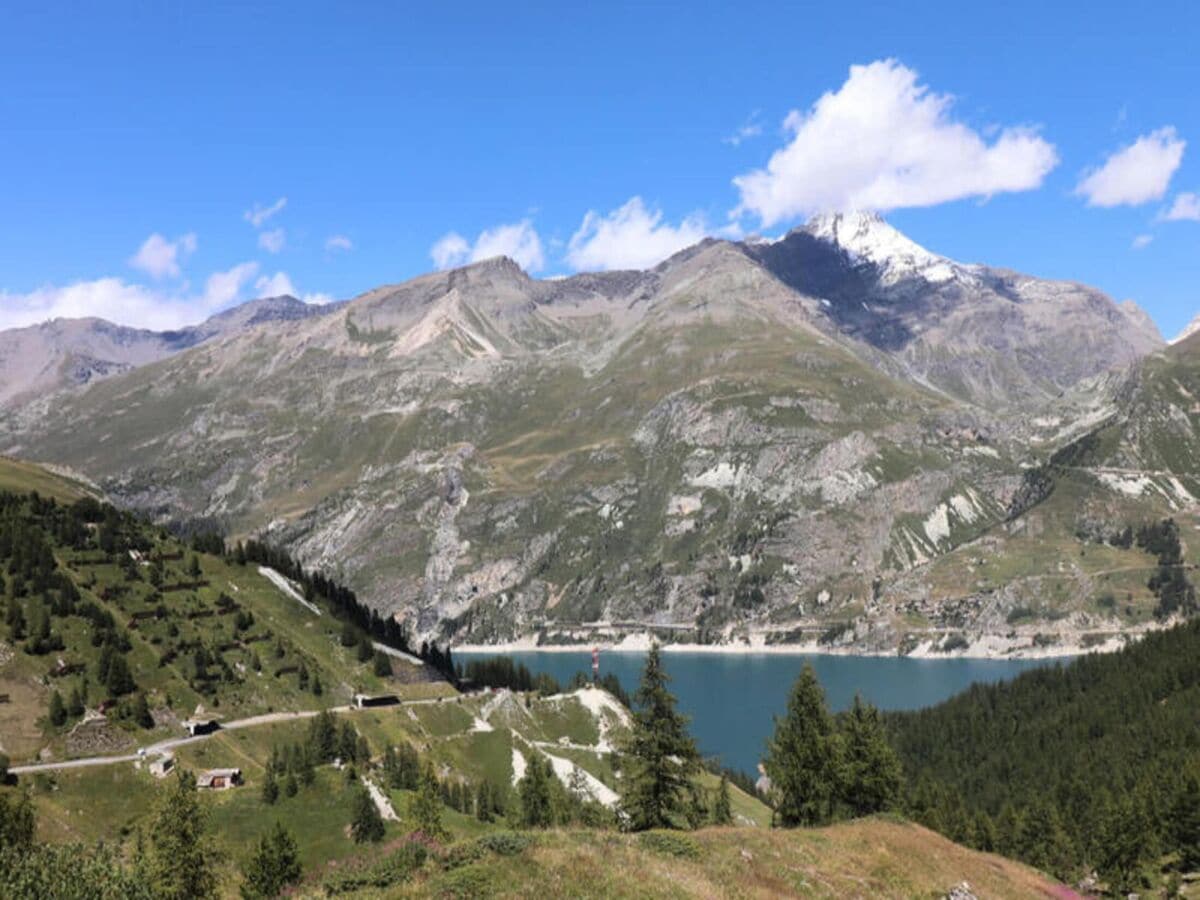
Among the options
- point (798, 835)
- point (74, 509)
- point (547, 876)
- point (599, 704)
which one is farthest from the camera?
point (599, 704)

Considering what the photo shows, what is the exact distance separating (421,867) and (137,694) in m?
109

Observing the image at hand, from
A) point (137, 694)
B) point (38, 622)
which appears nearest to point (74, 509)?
point (38, 622)

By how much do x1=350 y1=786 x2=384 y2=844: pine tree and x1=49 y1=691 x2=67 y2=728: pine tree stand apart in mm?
45949

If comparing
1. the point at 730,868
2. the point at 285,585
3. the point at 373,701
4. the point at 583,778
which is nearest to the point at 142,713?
the point at 373,701

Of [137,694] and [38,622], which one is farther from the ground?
[38,622]

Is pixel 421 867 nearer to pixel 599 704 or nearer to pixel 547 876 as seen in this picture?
pixel 547 876

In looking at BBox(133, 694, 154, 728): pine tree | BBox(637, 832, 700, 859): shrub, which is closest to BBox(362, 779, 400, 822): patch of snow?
BBox(133, 694, 154, 728): pine tree

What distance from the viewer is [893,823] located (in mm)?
→ 55438

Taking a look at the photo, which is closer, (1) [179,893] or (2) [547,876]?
(2) [547,876]

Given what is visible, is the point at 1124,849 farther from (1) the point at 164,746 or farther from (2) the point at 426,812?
(1) the point at 164,746

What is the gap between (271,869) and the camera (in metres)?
60.8

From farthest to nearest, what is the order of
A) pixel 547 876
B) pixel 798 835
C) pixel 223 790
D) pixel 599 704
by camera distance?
pixel 599 704, pixel 223 790, pixel 798 835, pixel 547 876

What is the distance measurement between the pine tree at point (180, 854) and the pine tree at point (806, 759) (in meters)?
44.4

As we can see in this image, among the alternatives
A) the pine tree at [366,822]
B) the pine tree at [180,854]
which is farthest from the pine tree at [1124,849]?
the pine tree at [180,854]
